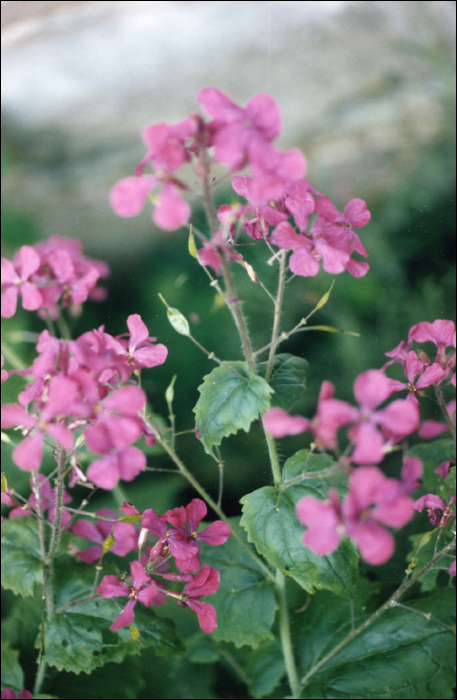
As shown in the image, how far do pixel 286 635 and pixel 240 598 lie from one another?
0.28ft

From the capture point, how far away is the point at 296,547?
1.80ft

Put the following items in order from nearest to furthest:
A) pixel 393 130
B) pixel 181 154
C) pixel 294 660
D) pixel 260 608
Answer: pixel 181 154 < pixel 260 608 < pixel 294 660 < pixel 393 130

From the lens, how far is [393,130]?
960mm

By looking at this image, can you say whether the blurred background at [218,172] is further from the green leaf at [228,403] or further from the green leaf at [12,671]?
the green leaf at [12,671]

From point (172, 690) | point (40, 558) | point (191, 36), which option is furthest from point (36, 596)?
point (191, 36)

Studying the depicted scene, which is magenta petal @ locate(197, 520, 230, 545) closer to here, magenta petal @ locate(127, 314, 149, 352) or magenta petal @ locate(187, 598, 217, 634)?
magenta petal @ locate(187, 598, 217, 634)

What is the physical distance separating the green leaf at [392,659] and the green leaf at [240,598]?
0.16 m

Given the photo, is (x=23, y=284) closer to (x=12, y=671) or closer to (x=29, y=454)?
(x=29, y=454)

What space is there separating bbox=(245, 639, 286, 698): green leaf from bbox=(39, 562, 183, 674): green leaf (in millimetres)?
189

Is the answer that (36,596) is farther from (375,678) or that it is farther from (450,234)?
(450,234)

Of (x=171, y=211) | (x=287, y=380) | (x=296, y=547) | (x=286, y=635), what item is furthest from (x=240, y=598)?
(x=171, y=211)

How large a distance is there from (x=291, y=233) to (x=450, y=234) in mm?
641

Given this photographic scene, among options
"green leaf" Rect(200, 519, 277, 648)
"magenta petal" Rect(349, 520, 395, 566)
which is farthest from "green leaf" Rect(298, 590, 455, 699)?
"magenta petal" Rect(349, 520, 395, 566)

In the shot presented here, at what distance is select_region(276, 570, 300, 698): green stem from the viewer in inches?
27.5
